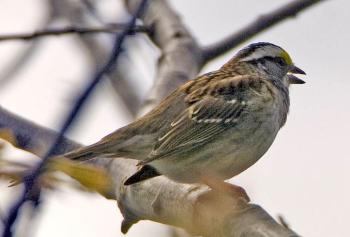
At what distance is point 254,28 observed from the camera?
7.55 metres

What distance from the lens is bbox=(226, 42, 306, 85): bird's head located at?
779cm

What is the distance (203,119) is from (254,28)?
1.23 meters

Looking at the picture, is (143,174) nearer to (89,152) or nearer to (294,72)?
(89,152)

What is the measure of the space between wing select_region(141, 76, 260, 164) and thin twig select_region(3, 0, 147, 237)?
3.56 m

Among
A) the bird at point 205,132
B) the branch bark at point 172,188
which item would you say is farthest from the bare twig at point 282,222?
the bird at point 205,132

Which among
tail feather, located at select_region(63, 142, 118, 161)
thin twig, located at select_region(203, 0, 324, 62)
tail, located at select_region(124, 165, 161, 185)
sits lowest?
tail, located at select_region(124, 165, 161, 185)

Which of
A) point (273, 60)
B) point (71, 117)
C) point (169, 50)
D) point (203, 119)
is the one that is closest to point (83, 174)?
point (71, 117)

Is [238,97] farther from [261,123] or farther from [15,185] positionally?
[15,185]

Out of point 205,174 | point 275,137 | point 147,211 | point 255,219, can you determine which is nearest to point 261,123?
point 275,137

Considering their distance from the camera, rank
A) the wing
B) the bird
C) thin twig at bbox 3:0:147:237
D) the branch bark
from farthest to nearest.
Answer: the wing
the bird
the branch bark
thin twig at bbox 3:0:147:237

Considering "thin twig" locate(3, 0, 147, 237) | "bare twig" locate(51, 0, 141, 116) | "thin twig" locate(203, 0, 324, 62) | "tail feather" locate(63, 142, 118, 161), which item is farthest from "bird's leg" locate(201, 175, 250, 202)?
"thin twig" locate(3, 0, 147, 237)

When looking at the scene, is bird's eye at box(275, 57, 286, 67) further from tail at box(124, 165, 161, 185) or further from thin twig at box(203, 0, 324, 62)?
tail at box(124, 165, 161, 185)

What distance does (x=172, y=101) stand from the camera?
666cm

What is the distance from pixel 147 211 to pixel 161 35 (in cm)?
265
